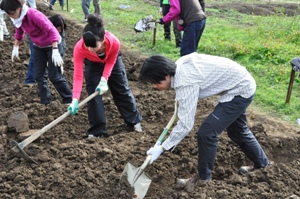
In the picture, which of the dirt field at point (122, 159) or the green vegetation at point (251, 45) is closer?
the dirt field at point (122, 159)

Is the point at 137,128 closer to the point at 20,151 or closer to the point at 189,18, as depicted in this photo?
the point at 20,151

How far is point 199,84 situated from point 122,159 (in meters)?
1.37

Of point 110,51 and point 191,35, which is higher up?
point 110,51

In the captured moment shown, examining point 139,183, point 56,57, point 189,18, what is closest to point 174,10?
point 189,18

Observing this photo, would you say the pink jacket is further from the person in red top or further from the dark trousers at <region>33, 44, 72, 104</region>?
the person in red top

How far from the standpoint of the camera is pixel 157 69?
111 inches

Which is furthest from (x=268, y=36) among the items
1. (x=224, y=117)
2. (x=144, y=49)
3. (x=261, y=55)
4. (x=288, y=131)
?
(x=224, y=117)

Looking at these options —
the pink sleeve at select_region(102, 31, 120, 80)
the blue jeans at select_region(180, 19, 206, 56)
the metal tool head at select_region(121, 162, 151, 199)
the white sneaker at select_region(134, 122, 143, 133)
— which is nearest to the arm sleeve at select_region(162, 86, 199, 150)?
the metal tool head at select_region(121, 162, 151, 199)

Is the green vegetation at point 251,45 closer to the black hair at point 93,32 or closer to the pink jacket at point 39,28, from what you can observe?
the black hair at point 93,32

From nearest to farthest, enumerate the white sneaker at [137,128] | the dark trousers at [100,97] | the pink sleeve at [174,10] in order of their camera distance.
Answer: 1. the dark trousers at [100,97]
2. the white sneaker at [137,128]
3. the pink sleeve at [174,10]

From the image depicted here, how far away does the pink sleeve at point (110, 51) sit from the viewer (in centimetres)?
387

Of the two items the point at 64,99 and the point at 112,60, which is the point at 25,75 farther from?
the point at 112,60

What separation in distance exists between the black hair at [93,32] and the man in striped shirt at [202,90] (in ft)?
2.73

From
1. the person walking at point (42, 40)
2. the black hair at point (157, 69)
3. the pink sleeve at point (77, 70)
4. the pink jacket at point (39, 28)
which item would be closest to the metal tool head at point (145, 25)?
the person walking at point (42, 40)
